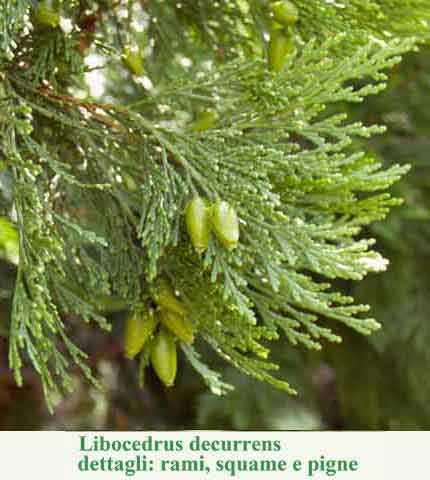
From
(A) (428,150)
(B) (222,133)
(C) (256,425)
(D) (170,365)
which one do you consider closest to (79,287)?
(D) (170,365)

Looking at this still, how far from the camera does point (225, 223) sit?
1.16 meters

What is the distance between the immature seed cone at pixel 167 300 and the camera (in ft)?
4.27

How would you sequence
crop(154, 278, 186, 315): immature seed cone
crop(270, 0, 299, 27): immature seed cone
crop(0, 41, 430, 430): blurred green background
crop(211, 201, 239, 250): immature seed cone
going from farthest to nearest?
1. crop(0, 41, 430, 430): blurred green background
2. crop(270, 0, 299, 27): immature seed cone
3. crop(154, 278, 186, 315): immature seed cone
4. crop(211, 201, 239, 250): immature seed cone

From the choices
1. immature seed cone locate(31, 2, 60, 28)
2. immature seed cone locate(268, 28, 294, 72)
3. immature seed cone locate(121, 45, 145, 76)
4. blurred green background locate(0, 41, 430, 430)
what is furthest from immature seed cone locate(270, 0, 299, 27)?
blurred green background locate(0, 41, 430, 430)

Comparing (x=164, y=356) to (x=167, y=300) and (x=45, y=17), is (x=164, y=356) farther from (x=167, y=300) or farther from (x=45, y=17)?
(x=45, y=17)

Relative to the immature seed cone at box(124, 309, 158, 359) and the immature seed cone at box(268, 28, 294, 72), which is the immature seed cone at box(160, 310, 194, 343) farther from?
the immature seed cone at box(268, 28, 294, 72)

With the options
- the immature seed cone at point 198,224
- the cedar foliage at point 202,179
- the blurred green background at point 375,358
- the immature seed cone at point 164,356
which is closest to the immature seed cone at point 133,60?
the cedar foliage at point 202,179

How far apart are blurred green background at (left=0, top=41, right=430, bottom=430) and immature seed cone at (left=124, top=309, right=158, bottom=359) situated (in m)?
1.50

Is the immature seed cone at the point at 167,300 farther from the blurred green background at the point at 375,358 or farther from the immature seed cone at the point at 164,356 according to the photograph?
the blurred green background at the point at 375,358

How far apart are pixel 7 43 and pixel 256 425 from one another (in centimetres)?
215

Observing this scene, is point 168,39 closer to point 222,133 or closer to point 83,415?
point 222,133

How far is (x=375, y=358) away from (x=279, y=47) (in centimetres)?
191

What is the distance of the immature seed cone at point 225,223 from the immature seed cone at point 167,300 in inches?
7.3

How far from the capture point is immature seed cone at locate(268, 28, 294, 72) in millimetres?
1425
